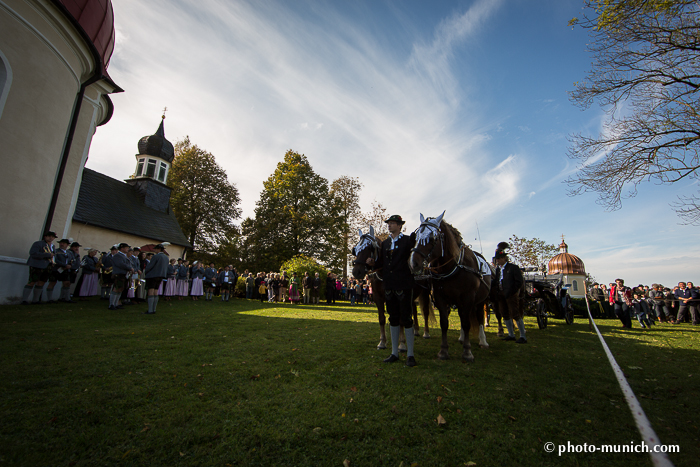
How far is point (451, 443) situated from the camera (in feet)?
8.45

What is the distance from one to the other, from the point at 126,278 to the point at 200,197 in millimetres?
23970

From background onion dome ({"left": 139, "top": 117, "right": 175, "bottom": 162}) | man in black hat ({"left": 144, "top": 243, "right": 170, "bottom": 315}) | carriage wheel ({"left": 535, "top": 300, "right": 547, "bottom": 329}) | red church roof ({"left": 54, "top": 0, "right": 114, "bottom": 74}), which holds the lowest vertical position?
carriage wheel ({"left": 535, "top": 300, "right": 547, "bottom": 329})

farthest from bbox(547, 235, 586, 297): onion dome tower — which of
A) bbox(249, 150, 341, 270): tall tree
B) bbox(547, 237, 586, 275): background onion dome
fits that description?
bbox(249, 150, 341, 270): tall tree

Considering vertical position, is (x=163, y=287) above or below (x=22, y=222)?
below

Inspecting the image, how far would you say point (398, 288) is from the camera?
482 cm

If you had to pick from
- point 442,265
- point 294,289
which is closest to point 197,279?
point 294,289

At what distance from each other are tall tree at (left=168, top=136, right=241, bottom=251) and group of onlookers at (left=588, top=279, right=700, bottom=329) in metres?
32.4

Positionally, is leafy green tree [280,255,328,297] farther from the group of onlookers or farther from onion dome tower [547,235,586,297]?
onion dome tower [547,235,586,297]

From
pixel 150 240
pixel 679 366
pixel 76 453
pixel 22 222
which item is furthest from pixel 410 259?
pixel 150 240

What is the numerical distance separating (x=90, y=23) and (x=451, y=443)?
17321 millimetres

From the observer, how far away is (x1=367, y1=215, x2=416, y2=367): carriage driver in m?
4.80

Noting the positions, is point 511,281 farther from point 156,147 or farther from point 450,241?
point 156,147

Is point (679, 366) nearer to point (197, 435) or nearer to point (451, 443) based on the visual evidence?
point (451, 443)

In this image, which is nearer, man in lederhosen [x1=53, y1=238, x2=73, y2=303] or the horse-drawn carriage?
the horse-drawn carriage
